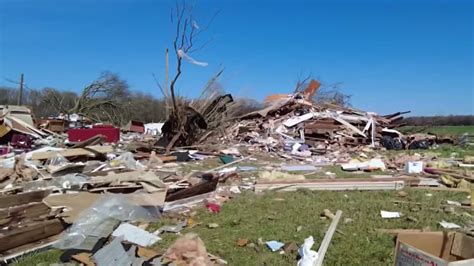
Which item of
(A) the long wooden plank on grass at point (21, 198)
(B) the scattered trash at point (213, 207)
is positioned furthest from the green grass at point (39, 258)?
(B) the scattered trash at point (213, 207)

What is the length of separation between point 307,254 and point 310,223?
4.03 ft

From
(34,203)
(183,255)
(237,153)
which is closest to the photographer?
(183,255)

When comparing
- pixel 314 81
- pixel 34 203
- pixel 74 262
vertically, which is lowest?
pixel 74 262

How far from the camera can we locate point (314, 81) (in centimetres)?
1978

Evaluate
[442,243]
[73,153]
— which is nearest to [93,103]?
[73,153]

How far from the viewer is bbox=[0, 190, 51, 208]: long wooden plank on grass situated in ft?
15.4

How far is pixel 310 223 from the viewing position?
15.6ft

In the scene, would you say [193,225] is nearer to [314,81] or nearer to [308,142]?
[308,142]

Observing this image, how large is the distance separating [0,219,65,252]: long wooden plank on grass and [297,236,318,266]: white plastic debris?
2.54 metres

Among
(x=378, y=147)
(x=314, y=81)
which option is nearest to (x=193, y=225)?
(x=378, y=147)

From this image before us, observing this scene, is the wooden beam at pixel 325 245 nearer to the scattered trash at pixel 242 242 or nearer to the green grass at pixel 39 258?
the scattered trash at pixel 242 242

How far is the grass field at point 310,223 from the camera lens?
3.73 metres

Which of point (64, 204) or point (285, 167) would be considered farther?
point (285, 167)

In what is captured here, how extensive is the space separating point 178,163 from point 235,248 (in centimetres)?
649
